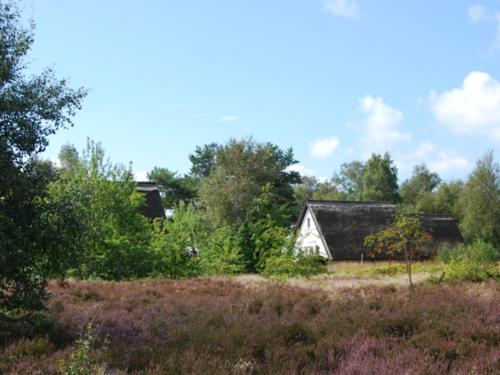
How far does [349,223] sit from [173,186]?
3043cm

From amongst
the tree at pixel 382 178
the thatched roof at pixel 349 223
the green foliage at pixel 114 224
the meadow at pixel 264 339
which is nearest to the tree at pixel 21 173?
the meadow at pixel 264 339

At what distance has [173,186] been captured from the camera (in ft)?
236

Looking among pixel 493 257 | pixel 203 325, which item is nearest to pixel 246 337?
pixel 203 325

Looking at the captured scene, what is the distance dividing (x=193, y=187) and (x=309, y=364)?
211 ft

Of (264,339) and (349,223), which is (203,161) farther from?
(264,339)

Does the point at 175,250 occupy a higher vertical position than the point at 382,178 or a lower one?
lower

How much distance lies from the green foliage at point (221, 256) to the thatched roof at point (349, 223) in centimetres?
1582

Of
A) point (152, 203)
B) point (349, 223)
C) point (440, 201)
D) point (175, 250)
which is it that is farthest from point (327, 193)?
point (175, 250)

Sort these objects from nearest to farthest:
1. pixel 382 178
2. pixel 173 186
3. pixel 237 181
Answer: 1. pixel 237 181
2. pixel 173 186
3. pixel 382 178

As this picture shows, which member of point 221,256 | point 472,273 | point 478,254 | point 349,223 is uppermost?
point 349,223

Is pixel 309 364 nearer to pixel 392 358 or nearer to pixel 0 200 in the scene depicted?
pixel 392 358

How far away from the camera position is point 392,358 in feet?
18.9

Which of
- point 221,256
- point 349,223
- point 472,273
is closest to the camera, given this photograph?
point 472,273

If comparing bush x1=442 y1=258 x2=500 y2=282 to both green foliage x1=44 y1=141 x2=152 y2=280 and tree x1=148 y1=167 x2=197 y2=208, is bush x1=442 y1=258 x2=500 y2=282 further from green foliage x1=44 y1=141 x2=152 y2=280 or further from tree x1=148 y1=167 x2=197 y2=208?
tree x1=148 y1=167 x2=197 y2=208
